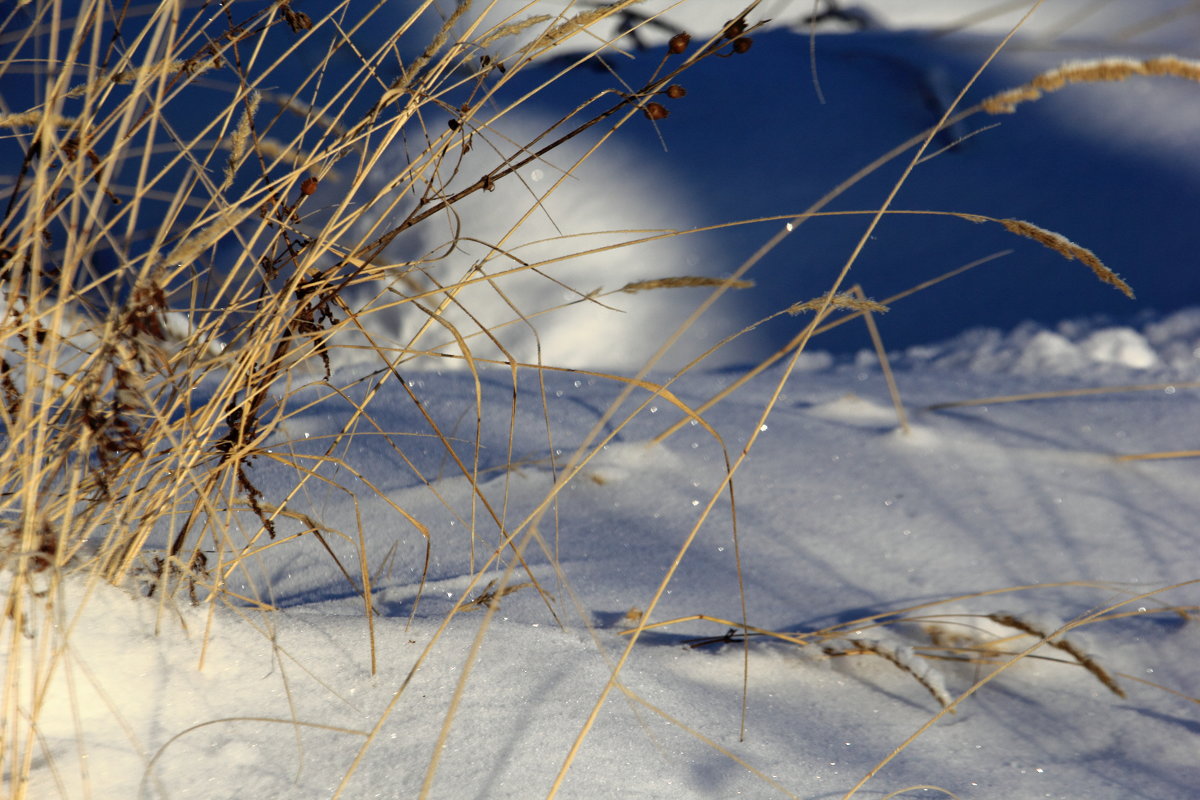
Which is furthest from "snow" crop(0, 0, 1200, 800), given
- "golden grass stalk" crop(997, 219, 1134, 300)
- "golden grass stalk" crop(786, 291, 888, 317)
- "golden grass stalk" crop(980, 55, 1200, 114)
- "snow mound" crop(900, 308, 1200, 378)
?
"golden grass stalk" crop(980, 55, 1200, 114)

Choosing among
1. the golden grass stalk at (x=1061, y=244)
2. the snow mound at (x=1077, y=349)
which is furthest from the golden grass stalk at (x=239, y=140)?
the snow mound at (x=1077, y=349)

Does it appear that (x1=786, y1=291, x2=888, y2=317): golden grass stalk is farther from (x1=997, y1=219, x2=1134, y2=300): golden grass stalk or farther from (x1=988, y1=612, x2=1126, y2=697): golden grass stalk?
(x1=988, y1=612, x2=1126, y2=697): golden grass stalk

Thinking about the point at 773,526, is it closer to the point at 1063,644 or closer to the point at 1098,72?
the point at 1063,644

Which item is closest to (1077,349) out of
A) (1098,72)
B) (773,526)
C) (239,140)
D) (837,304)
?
(773,526)

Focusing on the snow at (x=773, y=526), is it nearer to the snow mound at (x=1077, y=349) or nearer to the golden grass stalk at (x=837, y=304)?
the snow mound at (x=1077, y=349)

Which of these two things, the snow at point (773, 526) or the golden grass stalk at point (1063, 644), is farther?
the golden grass stalk at point (1063, 644)

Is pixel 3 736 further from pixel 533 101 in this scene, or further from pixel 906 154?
pixel 906 154

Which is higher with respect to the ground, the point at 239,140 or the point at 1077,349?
the point at 239,140

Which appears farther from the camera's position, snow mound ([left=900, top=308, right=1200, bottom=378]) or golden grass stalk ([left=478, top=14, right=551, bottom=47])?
snow mound ([left=900, top=308, right=1200, bottom=378])

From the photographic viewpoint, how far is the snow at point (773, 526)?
2.25 feet

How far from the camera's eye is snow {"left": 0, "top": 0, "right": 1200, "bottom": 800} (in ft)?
2.25

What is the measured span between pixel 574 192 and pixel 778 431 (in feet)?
3.34

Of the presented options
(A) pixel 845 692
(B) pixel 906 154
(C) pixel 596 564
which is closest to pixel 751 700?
(A) pixel 845 692

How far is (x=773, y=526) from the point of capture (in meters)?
1.20
